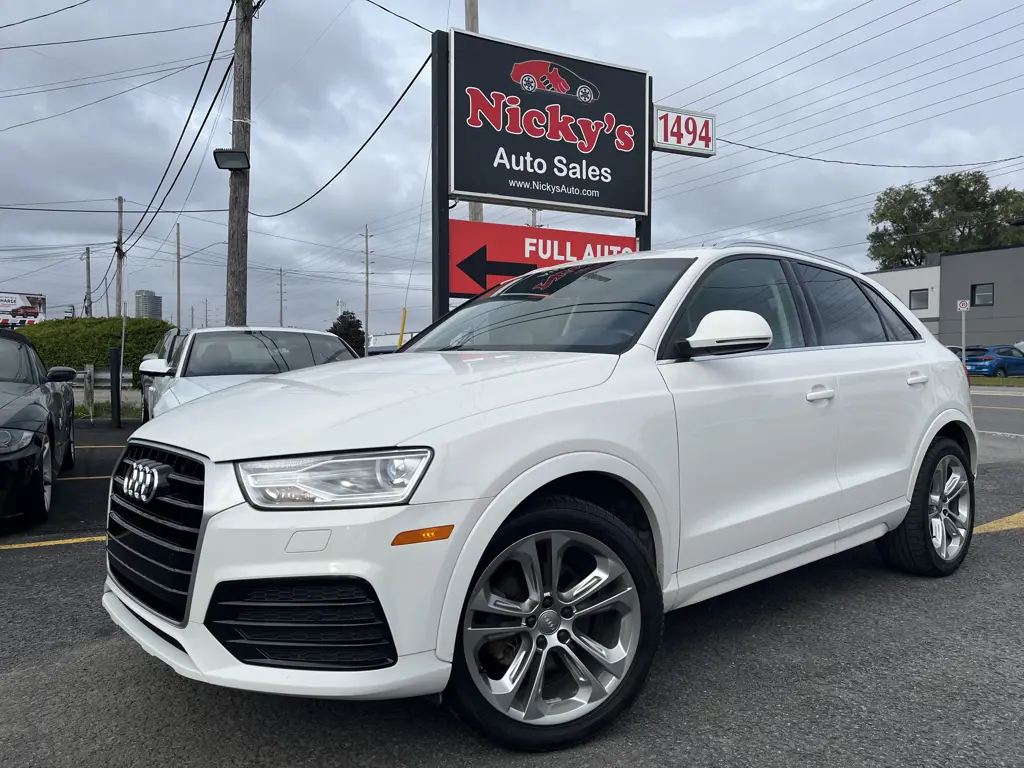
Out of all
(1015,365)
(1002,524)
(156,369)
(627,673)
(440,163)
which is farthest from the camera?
(1015,365)

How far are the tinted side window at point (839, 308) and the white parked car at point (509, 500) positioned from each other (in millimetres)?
242

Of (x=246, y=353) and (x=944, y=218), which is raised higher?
(x=944, y=218)

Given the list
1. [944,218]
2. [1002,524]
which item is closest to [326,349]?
[1002,524]

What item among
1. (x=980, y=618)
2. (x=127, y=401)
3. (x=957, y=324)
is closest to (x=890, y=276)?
(x=957, y=324)

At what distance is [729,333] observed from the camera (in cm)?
294

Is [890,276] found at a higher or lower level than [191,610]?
higher

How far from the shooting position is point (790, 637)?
346cm

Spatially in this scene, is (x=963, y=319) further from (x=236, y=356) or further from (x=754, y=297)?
(x=754, y=297)

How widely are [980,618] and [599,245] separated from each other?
6084 mm

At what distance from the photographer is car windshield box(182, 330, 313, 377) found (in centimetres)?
770

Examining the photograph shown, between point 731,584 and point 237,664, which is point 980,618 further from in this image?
point 237,664

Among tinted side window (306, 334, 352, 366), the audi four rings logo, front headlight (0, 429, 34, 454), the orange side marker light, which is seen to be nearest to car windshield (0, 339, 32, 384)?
front headlight (0, 429, 34, 454)

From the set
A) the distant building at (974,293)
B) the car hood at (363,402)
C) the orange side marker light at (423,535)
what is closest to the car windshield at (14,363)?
the car hood at (363,402)

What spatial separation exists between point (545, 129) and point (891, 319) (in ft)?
16.1
